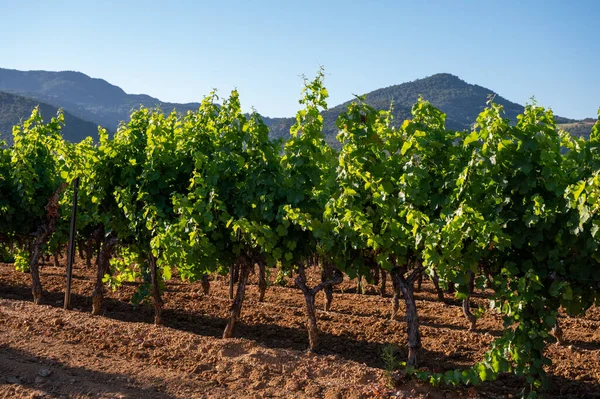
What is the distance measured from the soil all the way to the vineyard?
2.2 inches

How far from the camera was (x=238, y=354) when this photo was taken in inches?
288

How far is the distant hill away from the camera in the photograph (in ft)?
323

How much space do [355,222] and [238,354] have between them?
2326 mm

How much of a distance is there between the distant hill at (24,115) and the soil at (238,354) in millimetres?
90010

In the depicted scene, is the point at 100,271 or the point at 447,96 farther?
the point at 447,96

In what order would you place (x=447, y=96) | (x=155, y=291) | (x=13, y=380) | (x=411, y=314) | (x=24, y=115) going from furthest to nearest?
1. (x=447, y=96)
2. (x=24, y=115)
3. (x=155, y=291)
4. (x=411, y=314)
5. (x=13, y=380)

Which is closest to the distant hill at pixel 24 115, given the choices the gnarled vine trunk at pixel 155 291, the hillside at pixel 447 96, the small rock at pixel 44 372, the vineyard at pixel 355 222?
the hillside at pixel 447 96

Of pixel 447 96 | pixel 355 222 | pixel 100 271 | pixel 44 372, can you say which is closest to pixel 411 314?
pixel 355 222

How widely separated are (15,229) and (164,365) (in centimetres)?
598

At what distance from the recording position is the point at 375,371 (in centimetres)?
671

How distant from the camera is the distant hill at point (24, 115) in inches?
3875

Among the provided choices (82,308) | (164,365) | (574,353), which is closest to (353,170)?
(164,365)

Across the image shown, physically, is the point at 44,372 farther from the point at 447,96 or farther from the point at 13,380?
the point at 447,96

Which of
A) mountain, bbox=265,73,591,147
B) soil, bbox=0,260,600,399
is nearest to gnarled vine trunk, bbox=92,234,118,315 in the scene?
soil, bbox=0,260,600,399
